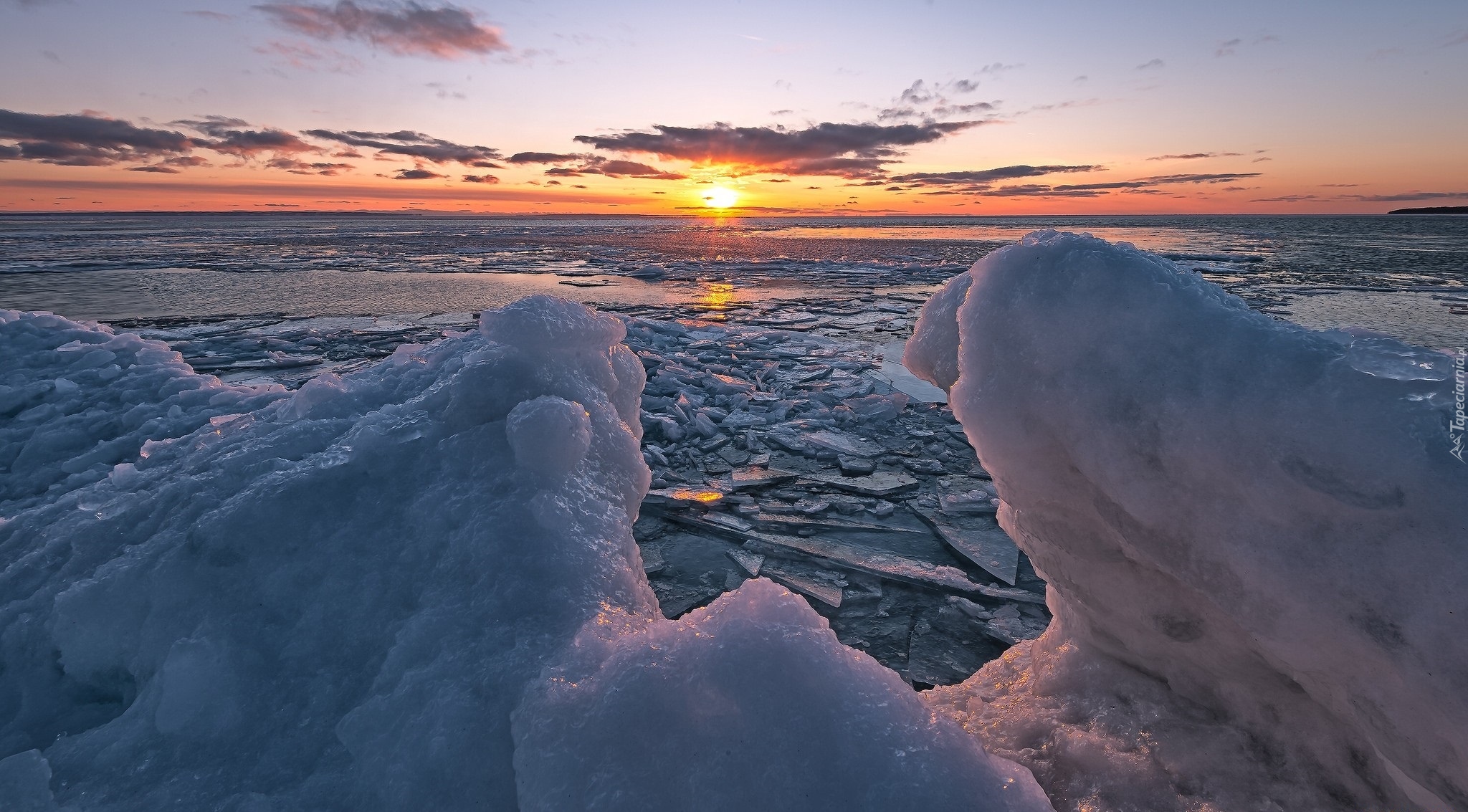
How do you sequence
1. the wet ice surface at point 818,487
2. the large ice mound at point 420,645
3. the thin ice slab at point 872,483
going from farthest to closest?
the thin ice slab at point 872,483
the wet ice surface at point 818,487
the large ice mound at point 420,645

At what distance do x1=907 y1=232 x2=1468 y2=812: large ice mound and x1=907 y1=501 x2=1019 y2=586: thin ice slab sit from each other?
45.0 inches

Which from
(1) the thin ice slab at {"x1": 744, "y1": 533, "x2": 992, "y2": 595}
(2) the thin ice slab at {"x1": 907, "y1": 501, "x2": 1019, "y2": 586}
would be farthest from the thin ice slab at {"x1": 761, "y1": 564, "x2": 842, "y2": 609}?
(2) the thin ice slab at {"x1": 907, "y1": 501, "x2": 1019, "y2": 586}

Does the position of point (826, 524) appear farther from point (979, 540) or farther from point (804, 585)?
point (979, 540)

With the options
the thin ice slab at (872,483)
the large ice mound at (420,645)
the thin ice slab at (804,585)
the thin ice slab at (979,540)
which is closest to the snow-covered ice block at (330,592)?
the large ice mound at (420,645)

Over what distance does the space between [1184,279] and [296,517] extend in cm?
258

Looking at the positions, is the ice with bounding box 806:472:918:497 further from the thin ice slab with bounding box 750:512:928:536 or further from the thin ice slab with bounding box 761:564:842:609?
the thin ice slab with bounding box 761:564:842:609

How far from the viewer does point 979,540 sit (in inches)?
145

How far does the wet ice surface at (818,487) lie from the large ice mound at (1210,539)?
0.72 m

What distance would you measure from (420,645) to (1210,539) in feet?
6.29

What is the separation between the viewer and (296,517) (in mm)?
1851

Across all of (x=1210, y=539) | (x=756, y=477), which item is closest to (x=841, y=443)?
(x=756, y=477)

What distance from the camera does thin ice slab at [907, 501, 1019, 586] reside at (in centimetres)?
341

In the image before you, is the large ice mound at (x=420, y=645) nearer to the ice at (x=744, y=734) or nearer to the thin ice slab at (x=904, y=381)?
the ice at (x=744, y=734)

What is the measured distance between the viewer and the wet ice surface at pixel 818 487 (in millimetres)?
3039
